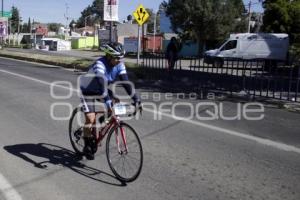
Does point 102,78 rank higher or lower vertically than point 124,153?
higher

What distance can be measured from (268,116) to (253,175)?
200 inches

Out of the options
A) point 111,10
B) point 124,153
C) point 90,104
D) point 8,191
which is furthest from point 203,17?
point 8,191

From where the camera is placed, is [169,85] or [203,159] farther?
[169,85]

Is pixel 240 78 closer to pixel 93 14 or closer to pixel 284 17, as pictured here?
pixel 284 17

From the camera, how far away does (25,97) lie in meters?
13.2

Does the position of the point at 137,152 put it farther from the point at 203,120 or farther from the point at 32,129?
the point at 203,120

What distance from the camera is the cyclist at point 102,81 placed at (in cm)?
582

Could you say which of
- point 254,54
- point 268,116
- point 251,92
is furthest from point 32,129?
point 254,54

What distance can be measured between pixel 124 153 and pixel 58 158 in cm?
148

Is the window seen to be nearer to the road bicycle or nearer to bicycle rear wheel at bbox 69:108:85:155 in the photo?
bicycle rear wheel at bbox 69:108:85:155

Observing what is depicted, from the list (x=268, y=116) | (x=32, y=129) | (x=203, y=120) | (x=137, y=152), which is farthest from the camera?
(x=268, y=116)

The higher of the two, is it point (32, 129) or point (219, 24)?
point (219, 24)

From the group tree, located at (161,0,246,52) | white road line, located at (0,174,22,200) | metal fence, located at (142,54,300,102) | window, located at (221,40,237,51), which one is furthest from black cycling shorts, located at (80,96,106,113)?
tree, located at (161,0,246,52)

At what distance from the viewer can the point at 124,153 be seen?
582 centimetres
